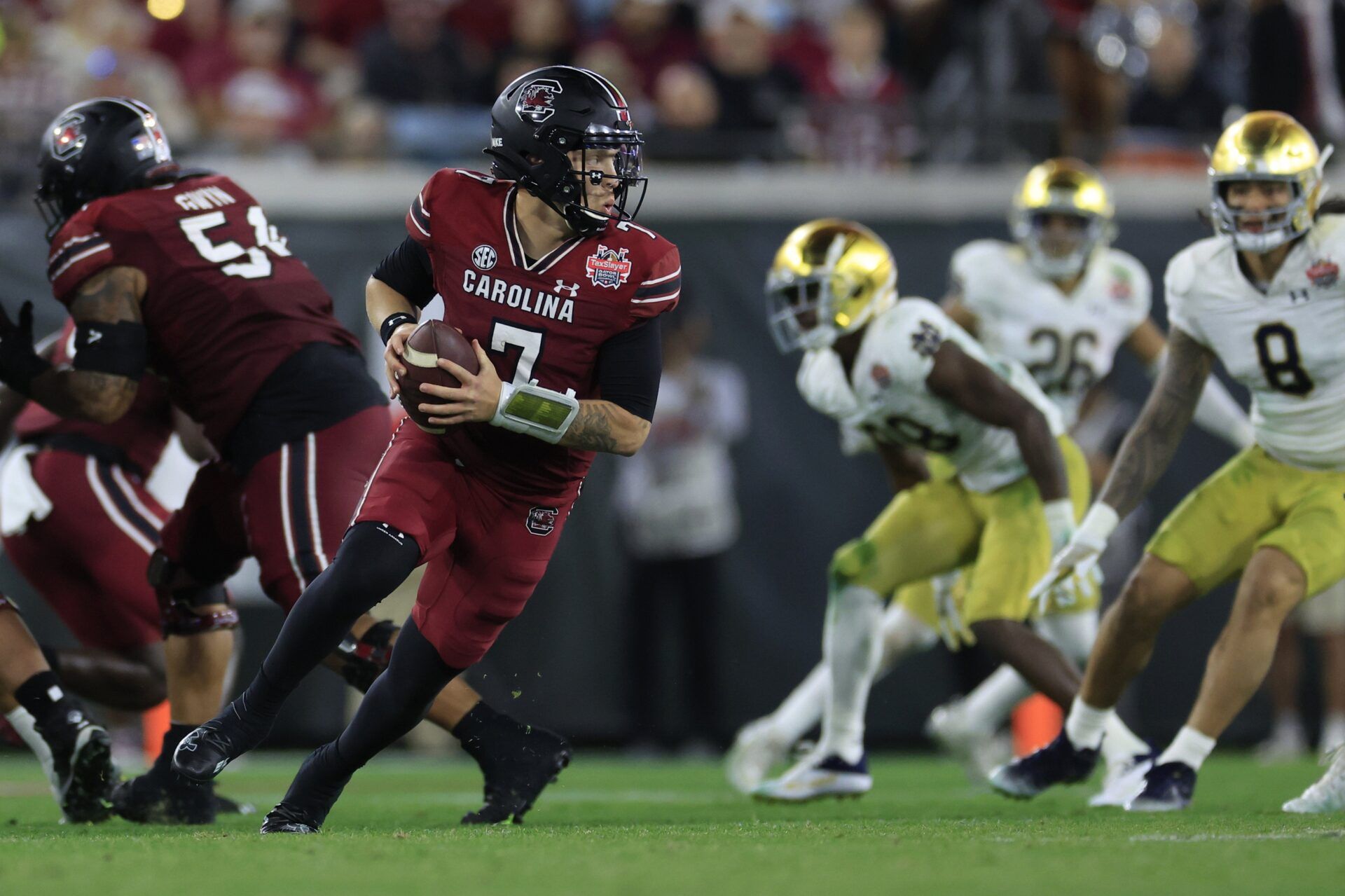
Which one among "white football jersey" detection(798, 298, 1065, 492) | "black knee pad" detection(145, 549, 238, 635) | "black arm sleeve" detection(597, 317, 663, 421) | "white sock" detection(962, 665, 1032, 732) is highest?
"black arm sleeve" detection(597, 317, 663, 421)

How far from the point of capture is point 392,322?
4219 mm

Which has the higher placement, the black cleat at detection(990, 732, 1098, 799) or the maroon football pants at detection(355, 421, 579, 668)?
the maroon football pants at detection(355, 421, 579, 668)

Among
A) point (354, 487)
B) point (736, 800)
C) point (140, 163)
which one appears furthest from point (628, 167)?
point (736, 800)

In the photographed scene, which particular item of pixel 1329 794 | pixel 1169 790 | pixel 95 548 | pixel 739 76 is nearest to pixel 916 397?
pixel 1169 790

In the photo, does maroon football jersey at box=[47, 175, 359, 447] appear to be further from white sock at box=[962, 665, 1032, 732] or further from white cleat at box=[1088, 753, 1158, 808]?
white sock at box=[962, 665, 1032, 732]

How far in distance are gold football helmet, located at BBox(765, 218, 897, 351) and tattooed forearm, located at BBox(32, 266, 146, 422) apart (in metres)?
2.16

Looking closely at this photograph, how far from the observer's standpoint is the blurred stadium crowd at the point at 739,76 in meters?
9.23

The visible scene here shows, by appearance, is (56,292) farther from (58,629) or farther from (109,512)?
(58,629)

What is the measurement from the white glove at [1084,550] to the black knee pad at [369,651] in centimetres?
188

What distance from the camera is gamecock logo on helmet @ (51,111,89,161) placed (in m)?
4.80

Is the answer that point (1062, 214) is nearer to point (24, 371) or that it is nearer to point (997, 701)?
point (997, 701)

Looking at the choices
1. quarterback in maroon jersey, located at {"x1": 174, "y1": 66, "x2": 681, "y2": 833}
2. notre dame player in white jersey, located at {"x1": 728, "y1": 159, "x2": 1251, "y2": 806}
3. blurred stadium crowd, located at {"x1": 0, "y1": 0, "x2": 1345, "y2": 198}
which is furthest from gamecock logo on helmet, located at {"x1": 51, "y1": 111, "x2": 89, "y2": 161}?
blurred stadium crowd, located at {"x1": 0, "y1": 0, "x2": 1345, "y2": 198}

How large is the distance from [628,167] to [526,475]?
78 centimetres

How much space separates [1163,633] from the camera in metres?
9.02
